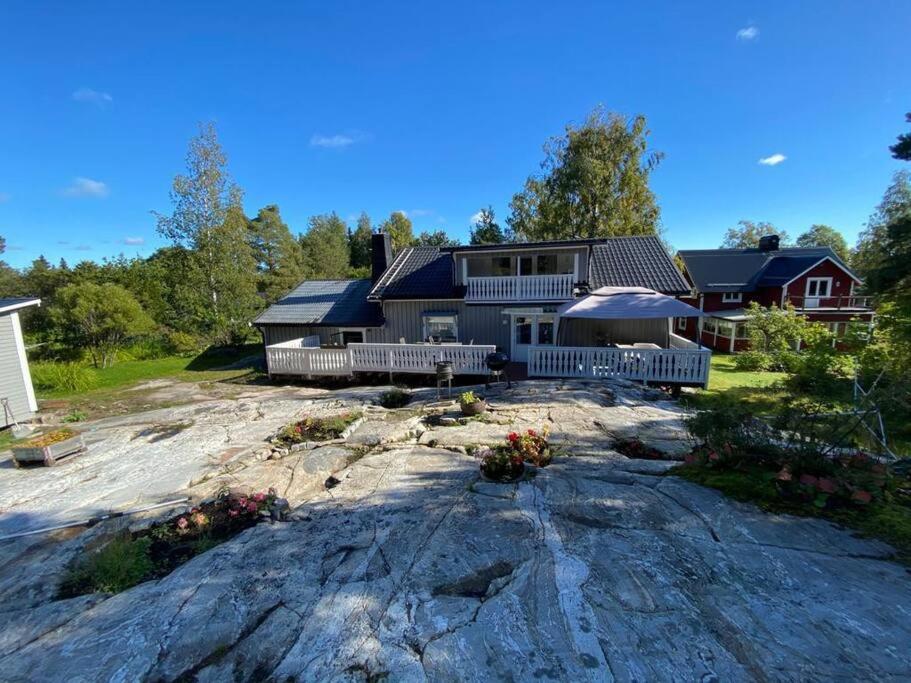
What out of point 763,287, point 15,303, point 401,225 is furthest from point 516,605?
point 401,225

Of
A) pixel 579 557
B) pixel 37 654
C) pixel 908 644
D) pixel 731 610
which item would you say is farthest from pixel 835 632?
pixel 37 654

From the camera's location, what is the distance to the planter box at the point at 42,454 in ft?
20.2

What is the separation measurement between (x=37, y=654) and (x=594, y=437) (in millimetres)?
6114

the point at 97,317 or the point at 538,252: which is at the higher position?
the point at 538,252

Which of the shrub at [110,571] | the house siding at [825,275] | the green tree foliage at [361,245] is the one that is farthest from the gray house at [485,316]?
the green tree foliage at [361,245]

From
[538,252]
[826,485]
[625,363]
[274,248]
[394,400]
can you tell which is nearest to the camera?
[826,485]

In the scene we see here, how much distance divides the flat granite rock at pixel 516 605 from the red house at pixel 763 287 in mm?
20912

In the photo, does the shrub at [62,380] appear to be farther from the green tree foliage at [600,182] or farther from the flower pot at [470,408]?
the green tree foliage at [600,182]

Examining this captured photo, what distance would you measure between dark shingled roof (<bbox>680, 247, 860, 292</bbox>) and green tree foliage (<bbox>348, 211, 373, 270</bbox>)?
3353 cm

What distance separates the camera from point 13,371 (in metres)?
9.02

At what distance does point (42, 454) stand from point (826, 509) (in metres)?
10.7

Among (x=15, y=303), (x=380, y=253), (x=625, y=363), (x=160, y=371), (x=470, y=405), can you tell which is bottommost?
(x=160, y=371)

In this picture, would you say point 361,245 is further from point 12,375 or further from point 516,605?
point 516,605

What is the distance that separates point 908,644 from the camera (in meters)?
2.07
